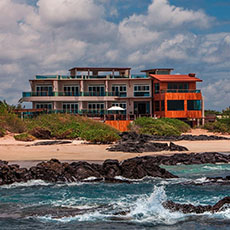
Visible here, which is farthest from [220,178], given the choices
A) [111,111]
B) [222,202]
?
[111,111]

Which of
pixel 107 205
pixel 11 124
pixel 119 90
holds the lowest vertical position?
pixel 107 205

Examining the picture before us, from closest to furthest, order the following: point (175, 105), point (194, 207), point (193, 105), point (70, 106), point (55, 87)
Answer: point (194, 207), point (175, 105), point (193, 105), point (55, 87), point (70, 106)

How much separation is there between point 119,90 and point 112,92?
104 cm

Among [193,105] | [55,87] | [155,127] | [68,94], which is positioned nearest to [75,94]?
[68,94]

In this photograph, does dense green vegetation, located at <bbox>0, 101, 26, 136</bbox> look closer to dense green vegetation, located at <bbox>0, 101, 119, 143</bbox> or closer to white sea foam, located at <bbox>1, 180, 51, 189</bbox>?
dense green vegetation, located at <bbox>0, 101, 119, 143</bbox>

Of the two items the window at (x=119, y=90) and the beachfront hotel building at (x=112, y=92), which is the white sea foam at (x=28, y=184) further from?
the window at (x=119, y=90)

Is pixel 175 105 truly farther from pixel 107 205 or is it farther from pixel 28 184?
pixel 107 205

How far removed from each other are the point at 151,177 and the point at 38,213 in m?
7.11

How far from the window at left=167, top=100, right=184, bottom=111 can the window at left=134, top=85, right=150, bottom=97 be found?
4.69m

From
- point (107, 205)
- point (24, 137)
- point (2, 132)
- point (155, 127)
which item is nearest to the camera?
point (107, 205)

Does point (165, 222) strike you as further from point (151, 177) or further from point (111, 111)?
point (111, 111)

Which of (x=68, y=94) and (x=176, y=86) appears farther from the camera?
(x=68, y=94)

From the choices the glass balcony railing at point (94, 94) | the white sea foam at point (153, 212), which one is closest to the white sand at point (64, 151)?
the white sea foam at point (153, 212)

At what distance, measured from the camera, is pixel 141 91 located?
196ft
